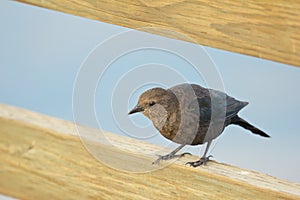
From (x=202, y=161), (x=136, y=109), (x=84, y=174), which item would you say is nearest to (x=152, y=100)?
(x=136, y=109)

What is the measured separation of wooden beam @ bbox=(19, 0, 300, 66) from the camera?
70.2 inches

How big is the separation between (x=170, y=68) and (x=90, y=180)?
48cm

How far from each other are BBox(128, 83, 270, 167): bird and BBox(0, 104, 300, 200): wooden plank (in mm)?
111

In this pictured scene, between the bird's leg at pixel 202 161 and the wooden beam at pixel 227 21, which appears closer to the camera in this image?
the wooden beam at pixel 227 21

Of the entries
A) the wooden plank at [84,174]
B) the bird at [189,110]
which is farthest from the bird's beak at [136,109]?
the wooden plank at [84,174]

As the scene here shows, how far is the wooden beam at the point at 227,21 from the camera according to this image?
5.85 ft

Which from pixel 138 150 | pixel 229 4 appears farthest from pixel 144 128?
pixel 229 4

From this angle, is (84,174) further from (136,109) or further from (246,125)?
(246,125)

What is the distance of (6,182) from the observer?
2.52 metres

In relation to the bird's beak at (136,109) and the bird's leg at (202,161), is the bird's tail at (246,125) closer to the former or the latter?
the bird's leg at (202,161)

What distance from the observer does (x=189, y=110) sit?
79.4 inches

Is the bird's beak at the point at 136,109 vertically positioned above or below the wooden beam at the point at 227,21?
below

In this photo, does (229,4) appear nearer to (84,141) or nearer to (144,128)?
(144,128)

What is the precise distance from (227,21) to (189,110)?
26cm
